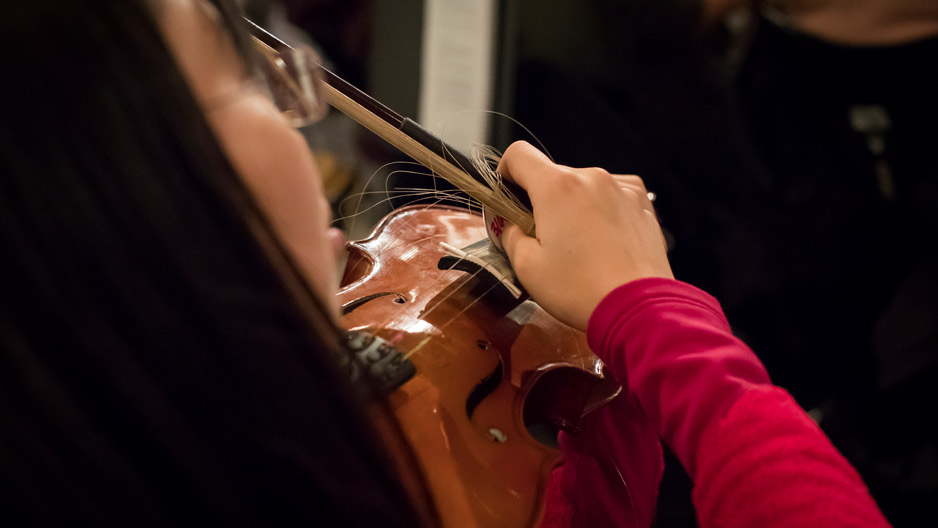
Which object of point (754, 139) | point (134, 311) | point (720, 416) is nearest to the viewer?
point (134, 311)

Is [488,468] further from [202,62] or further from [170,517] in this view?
[202,62]

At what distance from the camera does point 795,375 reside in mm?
1238

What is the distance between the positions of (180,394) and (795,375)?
1243 millimetres

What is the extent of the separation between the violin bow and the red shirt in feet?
0.53

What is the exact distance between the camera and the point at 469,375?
56 cm

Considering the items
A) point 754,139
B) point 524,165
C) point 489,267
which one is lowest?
point 754,139

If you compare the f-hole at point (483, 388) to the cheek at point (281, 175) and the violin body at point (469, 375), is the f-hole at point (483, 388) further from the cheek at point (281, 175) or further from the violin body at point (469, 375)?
the cheek at point (281, 175)

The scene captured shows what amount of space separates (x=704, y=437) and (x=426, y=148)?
377 mm

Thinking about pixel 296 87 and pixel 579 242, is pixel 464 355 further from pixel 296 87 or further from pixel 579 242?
pixel 296 87

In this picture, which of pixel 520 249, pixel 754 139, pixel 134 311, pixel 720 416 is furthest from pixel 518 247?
pixel 754 139

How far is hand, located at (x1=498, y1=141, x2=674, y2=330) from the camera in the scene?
1.73ft

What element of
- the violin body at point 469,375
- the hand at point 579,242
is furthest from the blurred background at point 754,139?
the hand at point 579,242

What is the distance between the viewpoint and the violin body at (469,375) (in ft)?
1.61

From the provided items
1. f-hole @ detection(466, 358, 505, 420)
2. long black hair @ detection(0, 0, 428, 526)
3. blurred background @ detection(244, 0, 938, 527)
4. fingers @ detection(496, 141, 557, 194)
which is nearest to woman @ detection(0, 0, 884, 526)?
long black hair @ detection(0, 0, 428, 526)
